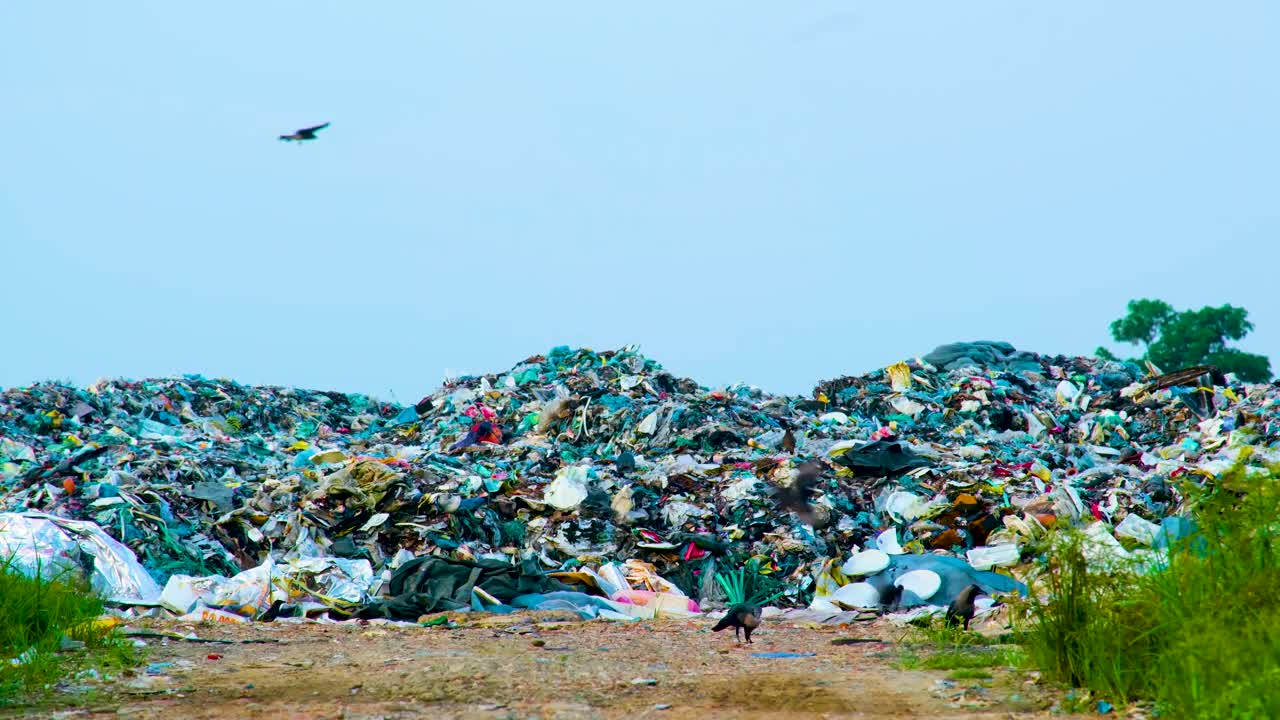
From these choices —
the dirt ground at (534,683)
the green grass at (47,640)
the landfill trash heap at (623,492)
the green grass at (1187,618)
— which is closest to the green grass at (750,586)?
the landfill trash heap at (623,492)

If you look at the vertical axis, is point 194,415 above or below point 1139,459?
above

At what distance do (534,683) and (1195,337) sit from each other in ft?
80.3

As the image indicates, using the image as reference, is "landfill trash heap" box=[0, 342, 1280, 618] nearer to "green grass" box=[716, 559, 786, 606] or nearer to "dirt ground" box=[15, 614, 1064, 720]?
"green grass" box=[716, 559, 786, 606]

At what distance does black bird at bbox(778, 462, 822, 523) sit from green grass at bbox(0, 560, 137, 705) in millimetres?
5814

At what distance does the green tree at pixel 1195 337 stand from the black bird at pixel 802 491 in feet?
53.1

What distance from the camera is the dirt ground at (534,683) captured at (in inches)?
179

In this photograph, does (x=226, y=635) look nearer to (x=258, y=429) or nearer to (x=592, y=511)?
(x=592, y=511)

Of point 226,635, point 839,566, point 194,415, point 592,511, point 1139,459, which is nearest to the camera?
point 226,635

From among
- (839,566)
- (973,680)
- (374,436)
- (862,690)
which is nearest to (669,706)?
(862,690)

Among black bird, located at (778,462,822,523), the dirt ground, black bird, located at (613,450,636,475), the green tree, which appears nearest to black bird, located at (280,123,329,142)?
the dirt ground

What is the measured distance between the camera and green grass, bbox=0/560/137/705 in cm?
514

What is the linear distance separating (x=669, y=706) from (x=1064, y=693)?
5.28ft

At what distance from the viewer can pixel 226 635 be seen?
271 inches

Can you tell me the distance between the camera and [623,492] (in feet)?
33.5
